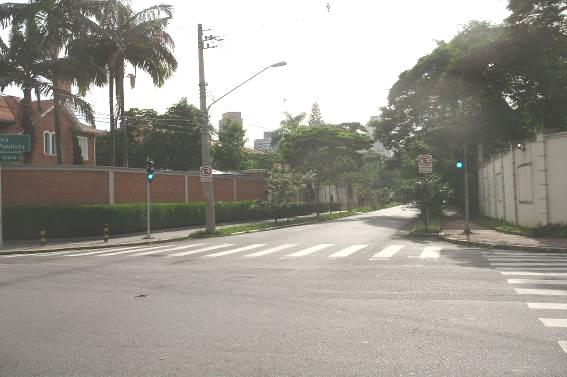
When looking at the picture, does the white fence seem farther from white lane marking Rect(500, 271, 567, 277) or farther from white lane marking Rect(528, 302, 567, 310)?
white lane marking Rect(528, 302, 567, 310)

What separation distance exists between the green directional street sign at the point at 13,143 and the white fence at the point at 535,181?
2024cm

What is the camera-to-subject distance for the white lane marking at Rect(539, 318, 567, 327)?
6.78 m

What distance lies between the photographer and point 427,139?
1750 inches

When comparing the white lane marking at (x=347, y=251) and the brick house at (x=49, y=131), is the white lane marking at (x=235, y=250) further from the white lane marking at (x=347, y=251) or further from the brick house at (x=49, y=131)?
the brick house at (x=49, y=131)

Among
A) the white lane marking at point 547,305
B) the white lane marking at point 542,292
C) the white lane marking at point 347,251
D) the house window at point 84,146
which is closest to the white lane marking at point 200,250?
the white lane marking at point 347,251

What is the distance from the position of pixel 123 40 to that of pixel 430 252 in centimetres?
2170

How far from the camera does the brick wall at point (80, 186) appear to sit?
26297 mm

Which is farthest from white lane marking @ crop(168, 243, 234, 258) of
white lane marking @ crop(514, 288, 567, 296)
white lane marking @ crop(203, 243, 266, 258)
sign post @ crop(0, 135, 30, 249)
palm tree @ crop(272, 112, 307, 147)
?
palm tree @ crop(272, 112, 307, 147)

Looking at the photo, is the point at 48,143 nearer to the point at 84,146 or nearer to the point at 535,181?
the point at 84,146

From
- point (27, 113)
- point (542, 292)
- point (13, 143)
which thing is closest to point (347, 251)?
point (542, 292)

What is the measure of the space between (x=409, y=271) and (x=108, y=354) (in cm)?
780

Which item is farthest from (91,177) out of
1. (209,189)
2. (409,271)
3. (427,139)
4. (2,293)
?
(427,139)

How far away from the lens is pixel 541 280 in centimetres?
1030

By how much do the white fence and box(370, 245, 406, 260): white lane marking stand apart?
6.18m
